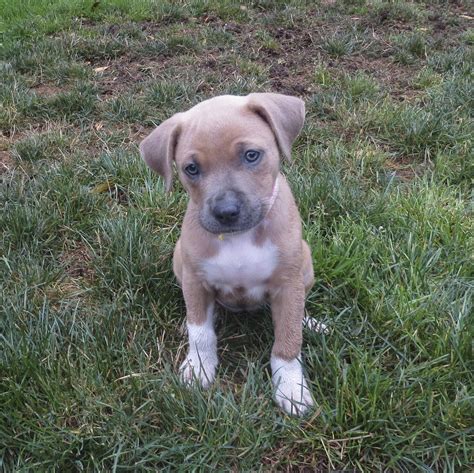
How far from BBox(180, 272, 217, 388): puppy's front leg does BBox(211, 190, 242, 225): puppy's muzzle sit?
0.50m

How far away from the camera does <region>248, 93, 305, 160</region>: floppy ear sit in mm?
2746

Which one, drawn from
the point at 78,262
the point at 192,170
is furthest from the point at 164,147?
the point at 78,262

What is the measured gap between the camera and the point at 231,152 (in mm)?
2604

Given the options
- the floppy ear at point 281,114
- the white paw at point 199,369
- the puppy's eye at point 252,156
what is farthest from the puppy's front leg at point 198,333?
the floppy ear at point 281,114

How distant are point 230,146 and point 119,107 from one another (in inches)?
131

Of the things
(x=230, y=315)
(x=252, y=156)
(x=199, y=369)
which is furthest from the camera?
(x=230, y=315)

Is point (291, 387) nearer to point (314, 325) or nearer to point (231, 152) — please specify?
point (314, 325)

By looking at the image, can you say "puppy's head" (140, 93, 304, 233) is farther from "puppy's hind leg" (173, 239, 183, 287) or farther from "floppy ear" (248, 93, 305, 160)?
"puppy's hind leg" (173, 239, 183, 287)

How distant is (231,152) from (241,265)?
1.79ft

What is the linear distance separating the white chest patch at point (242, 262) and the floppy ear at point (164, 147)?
430mm

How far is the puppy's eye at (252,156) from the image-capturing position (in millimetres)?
2637

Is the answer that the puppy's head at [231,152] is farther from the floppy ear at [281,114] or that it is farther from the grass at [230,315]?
the grass at [230,315]

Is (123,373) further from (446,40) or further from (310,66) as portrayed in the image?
(446,40)

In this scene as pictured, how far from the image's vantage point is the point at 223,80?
20.3 feet
